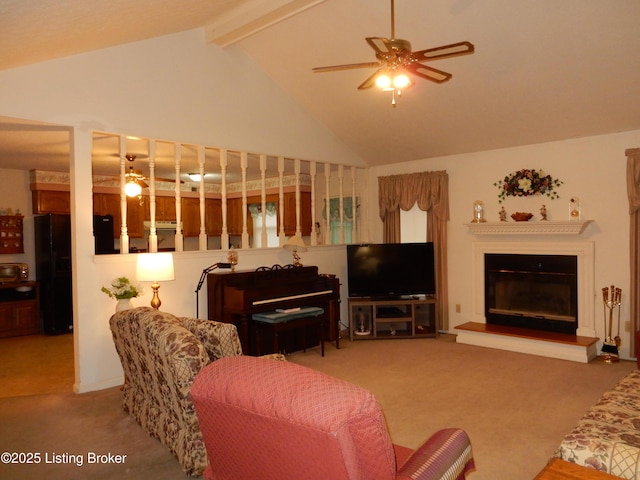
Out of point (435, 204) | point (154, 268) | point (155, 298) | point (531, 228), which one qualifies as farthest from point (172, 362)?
point (435, 204)

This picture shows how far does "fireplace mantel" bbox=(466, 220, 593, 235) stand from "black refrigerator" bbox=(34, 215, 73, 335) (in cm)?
566

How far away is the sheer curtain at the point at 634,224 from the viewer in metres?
4.81

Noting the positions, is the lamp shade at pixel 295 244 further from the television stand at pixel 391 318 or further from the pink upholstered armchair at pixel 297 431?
the pink upholstered armchair at pixel 297 431

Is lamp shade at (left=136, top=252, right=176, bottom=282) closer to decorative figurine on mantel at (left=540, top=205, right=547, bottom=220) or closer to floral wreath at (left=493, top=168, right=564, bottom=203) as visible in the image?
floral wreath at (left=493, top=168, right=564, bottom=203)

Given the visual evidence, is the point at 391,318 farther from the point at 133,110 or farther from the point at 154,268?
the point at 133,110

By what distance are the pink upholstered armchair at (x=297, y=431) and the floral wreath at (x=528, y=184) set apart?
4.37 m

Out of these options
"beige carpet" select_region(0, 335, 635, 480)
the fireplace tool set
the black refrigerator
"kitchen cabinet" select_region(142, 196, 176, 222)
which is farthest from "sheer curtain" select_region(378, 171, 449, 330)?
the black refrigerator

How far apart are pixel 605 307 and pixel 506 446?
2.87m

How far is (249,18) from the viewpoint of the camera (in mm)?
4363

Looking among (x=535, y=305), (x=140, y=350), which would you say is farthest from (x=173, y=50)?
(x=535, y=305)

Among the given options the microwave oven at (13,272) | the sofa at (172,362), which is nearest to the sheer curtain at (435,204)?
the sofa at (172,362)

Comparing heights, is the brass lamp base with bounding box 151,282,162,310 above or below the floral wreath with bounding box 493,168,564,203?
below

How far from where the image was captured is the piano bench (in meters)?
4.88

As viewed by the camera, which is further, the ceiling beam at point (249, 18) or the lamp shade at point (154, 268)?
the lamp shade at point (154, 268)
